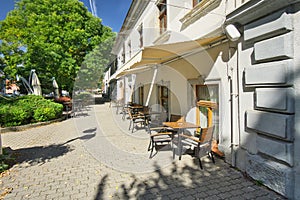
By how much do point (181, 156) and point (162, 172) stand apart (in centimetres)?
107

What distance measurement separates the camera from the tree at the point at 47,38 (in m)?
13.2

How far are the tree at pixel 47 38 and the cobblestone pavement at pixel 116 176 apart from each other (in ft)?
29.0

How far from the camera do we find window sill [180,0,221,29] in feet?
16.8

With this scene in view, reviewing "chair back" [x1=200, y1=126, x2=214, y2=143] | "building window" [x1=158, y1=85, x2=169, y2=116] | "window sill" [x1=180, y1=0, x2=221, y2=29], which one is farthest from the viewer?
"building window" [x1=158, y1=85, x2=169, y2=116]

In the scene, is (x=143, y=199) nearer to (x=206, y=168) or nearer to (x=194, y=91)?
(x=206, y=168)

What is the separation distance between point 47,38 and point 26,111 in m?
8.39

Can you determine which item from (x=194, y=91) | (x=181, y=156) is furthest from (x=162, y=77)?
(x=181, y=156)

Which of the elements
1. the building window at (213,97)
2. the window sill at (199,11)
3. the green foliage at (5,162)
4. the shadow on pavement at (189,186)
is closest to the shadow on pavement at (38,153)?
the green foliage at (5,162)

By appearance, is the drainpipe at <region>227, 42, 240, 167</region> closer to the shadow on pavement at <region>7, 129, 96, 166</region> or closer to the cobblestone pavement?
the cobblestone pavement

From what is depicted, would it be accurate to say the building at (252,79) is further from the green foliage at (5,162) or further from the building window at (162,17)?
the green foliage at (5,162)

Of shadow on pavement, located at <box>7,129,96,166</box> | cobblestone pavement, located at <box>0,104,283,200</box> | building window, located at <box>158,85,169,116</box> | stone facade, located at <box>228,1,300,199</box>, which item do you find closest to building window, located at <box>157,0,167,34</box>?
building window, located at <box>158,85,169,116</box>

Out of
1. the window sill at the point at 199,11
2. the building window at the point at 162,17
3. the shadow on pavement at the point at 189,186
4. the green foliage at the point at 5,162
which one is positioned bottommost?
the shadow on pavement at the point at 189,186

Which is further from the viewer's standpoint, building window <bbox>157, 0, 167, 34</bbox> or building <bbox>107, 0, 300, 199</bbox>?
building window <bbox>157, 0, 167, 34</bbox>

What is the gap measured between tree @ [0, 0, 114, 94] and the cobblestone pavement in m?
8.83
